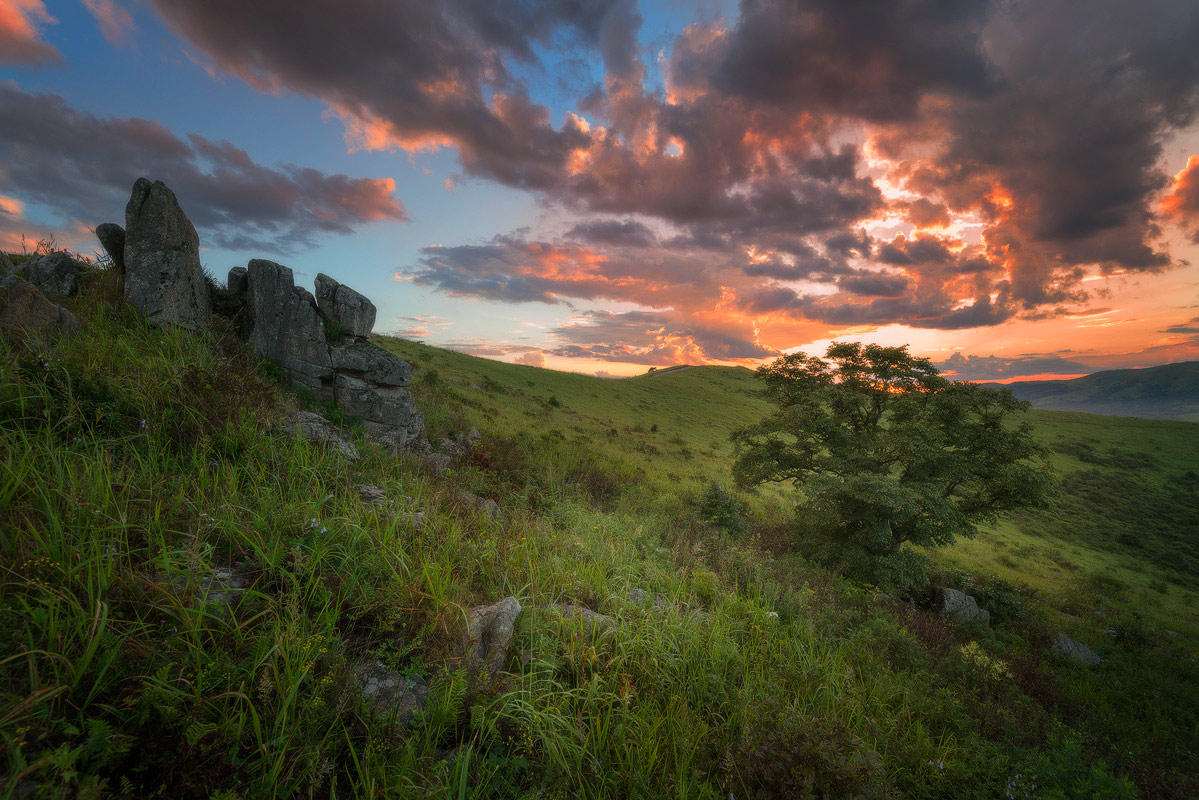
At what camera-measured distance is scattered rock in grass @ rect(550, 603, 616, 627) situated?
4.64 meters

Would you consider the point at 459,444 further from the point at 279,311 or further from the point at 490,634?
the point at 490,634

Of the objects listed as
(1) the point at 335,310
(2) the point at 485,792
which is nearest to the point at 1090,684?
(2) the point at 485,792

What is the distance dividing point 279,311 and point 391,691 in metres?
9.91

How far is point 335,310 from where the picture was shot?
1068 cm

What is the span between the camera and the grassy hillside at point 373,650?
2465 mm

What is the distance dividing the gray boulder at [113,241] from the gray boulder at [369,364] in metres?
4.21

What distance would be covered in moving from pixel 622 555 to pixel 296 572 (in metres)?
4.75

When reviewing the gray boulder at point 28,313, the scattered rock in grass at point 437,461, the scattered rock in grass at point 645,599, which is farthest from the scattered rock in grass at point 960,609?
the gray boulder at point 28,313

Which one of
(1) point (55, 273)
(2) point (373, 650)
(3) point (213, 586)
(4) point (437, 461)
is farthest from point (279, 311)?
(2) point (373, 650)

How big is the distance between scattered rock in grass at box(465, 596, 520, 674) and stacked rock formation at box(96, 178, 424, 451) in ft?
22.6

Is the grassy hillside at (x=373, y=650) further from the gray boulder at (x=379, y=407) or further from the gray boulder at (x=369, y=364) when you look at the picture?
the gray boulder at (x=369, y=364)

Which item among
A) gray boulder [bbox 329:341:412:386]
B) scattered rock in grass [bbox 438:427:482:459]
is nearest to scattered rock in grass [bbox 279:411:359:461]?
gray boulder [bbox 329:341:412:386]

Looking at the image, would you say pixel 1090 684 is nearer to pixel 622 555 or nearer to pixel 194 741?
pixel 622 555

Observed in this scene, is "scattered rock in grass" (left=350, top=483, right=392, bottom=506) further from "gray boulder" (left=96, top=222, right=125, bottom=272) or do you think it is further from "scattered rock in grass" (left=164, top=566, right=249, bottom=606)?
"gray boulder" (left=96, top=222, right=125, bottom=272)
